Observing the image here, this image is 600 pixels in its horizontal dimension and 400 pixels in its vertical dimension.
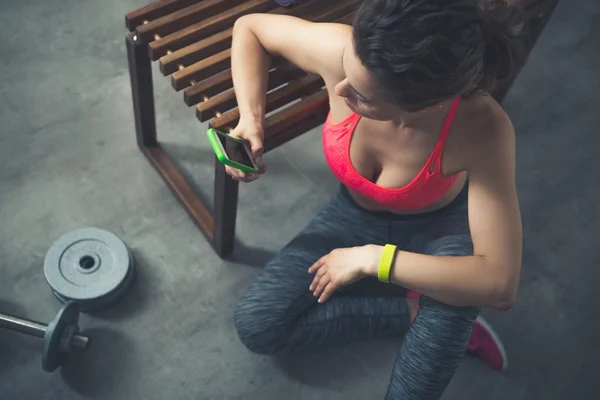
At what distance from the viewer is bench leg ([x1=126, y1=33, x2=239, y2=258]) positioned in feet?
4.17

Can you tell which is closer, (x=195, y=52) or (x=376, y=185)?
(x=376, y=185)

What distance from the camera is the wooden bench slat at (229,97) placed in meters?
1.13

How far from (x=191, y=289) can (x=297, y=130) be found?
0.48m

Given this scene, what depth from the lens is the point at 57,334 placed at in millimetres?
1234

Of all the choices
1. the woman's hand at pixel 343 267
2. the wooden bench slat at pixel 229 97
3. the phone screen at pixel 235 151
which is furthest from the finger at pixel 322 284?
the wooden bench slat at pixel 229 97

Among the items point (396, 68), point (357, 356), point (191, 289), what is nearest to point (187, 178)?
point (191, 289)

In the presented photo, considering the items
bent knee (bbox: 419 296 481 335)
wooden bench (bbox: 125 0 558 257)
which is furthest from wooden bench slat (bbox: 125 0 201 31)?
bent knee (bbox: 419 296 481 335)

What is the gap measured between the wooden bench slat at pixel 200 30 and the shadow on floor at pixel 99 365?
22.6 inches

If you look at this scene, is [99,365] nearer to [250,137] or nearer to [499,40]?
[250,137]

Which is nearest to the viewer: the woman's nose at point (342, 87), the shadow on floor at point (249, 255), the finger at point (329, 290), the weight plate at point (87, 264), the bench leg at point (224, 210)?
the woman's nose at point (342, 87)

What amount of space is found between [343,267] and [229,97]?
35cm

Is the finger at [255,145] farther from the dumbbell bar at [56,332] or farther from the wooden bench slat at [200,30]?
the dumbbell bar at [56,332]

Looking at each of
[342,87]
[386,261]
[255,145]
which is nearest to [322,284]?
[386,261]

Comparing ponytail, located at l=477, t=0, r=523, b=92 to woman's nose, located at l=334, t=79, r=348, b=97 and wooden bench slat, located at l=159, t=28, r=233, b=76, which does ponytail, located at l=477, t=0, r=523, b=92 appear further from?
wooden bench slat, located at l=159, t=28, r=233, b=76
